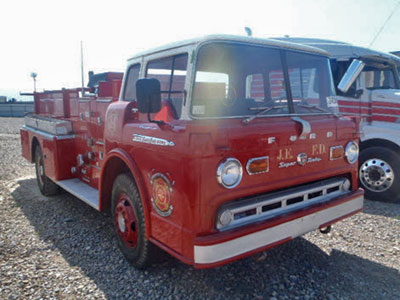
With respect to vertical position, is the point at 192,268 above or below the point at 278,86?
below

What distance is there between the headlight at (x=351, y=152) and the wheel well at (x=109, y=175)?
217cm

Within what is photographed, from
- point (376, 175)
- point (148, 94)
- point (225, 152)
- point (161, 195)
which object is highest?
point (148, 94)

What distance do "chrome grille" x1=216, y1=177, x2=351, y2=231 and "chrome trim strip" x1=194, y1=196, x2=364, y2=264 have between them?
11 cm

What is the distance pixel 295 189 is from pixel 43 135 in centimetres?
412

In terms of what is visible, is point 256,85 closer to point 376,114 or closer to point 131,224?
point 131,224

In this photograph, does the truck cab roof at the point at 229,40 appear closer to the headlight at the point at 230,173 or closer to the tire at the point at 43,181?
the headlight at the point at 230,173

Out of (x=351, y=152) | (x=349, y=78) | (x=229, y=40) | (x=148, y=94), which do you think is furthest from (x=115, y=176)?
(x=349, y=78)

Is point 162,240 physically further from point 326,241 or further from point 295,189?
point 326,241

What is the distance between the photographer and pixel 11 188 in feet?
20.7

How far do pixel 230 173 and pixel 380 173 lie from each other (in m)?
3.91

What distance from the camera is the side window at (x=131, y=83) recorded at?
3531mm

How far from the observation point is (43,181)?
578cm

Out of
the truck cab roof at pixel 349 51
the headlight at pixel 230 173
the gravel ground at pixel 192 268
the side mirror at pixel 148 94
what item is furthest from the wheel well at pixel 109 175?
A: the truck cab roof at pixel 349 51

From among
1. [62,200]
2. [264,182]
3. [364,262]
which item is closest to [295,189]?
[264,182]
